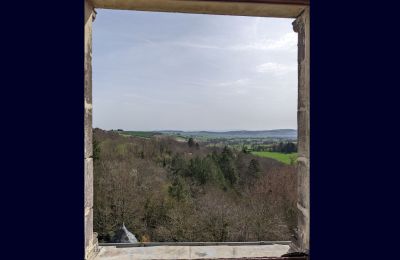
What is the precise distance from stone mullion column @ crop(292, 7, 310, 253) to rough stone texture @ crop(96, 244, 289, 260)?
0.16m

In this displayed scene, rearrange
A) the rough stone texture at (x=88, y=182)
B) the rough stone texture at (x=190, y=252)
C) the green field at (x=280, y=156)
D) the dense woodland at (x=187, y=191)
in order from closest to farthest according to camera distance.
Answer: the rough stone texture at (x=88, y=182) < the rough stone texture at (x=190, y=252) < the dense woodland at (x=187, y=191) < the green field at (x=280, y=156)

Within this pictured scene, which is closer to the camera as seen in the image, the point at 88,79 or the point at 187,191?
the point at 88,79

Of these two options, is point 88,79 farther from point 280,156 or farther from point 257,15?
point 280,156

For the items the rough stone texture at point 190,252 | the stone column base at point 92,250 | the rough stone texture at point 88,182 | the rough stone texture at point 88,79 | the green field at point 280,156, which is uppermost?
the rough stone texture at point 88,79

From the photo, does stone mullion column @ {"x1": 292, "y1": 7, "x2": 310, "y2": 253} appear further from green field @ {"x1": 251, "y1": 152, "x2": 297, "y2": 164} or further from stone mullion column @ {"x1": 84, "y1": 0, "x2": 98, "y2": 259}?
green field @ {"x1": 251, "y1": 152, "x2": 297, "y2": 164}

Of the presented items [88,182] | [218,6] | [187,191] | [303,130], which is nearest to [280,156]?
[187,191]

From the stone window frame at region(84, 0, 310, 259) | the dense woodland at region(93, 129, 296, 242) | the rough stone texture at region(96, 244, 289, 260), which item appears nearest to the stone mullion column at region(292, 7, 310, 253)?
the stone window frame at region(84, 0, 310, 259)

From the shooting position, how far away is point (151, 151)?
59.5 ft

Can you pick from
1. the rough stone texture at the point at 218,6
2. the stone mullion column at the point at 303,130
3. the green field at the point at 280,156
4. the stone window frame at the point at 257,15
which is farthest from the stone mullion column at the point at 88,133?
the green field at the point at 280,156

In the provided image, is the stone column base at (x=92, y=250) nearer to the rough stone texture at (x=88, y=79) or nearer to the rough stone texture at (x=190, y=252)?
the rough stone texture at (x=190, y=252)

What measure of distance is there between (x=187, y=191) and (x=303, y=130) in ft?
49.8

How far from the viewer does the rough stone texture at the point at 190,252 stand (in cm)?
167

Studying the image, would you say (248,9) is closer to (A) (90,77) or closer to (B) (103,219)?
(A) (90,77)

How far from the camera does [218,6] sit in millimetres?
1595
